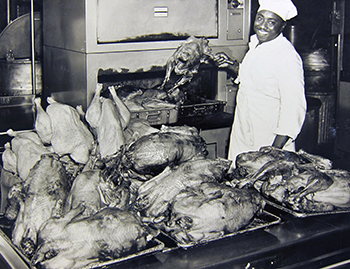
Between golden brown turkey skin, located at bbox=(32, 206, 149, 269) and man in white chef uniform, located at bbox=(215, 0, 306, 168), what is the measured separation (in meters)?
1.31

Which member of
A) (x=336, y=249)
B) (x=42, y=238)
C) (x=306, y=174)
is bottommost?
(x=336, y=249)

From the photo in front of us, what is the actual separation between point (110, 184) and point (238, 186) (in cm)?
63

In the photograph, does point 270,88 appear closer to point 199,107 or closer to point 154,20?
point 199,107

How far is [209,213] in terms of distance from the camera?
190 cm

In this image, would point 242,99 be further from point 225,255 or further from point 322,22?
point 322,22

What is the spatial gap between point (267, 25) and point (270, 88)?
395 mm

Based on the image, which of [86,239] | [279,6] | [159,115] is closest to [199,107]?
[159,115]

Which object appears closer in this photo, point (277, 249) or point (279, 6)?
point (277, 249)

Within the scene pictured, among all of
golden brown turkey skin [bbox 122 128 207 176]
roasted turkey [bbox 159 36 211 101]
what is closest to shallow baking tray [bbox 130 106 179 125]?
roasted turkey [bbox 159 36 211 101]

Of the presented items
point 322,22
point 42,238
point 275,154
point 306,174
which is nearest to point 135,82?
point 275,154

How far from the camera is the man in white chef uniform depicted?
2744 mm

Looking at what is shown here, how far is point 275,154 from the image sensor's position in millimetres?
2381

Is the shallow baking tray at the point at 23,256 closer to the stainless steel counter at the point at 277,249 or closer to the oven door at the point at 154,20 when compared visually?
the stainless steel counter at the point at 277,249

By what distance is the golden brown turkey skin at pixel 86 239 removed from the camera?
66.6 inches
